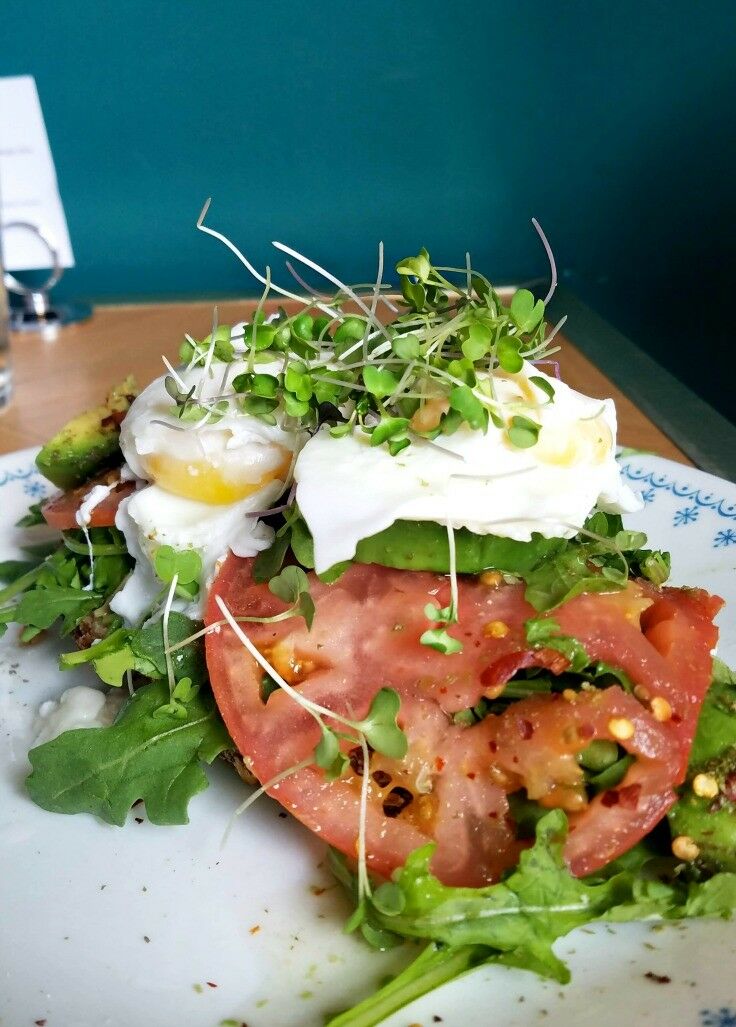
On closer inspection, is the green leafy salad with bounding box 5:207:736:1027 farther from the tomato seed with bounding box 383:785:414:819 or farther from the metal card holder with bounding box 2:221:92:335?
the metal card holder with bounding box 2:221:92:335

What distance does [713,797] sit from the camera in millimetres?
1241

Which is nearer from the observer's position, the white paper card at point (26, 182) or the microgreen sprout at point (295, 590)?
the microgreen sprout at point (295, 590)

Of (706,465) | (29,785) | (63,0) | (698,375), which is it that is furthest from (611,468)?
(63,0)

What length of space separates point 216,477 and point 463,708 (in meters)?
0.57

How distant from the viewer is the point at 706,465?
2537mm

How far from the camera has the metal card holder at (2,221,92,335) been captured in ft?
13.1

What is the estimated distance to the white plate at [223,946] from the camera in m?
1.11

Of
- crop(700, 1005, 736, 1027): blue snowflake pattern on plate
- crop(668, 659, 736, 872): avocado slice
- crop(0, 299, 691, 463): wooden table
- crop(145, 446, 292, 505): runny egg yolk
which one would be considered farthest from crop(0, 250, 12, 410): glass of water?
crop(700, 1005, 736, 1027): blue snowflake pattern on plate

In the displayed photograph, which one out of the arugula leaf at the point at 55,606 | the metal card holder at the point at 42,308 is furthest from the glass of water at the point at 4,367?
the arugula leaf at the point at 55,606

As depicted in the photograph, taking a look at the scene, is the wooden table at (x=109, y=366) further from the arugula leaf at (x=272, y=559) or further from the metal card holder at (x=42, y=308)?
the arugula leaf at (x=272, y=559)

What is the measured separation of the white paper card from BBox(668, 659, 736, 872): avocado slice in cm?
361

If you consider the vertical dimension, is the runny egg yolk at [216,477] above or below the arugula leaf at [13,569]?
above

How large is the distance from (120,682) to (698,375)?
3.51 metres

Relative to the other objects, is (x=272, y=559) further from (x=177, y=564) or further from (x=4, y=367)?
(x=4, y=367)
